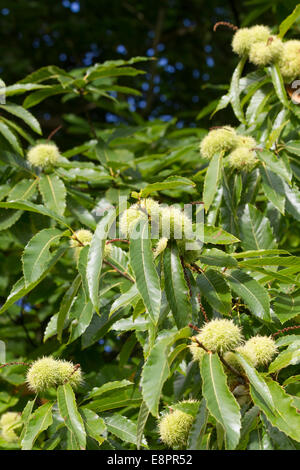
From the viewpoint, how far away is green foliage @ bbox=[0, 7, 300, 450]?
4.87 feet

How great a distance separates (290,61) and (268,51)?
0.10m

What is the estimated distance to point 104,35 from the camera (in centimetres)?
513

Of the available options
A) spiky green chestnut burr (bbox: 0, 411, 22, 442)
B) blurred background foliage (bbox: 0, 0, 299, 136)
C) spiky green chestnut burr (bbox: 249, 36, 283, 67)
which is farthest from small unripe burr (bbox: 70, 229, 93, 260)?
blurred background foliage (bbox: 0, 0, 299, 136)

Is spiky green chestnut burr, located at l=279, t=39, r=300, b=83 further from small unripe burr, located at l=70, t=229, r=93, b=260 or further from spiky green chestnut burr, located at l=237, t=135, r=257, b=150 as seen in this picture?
small unripe burr, located at l=70, t=229, r=93, b=260

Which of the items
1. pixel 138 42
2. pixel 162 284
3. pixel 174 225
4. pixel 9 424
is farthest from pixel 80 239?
pixel 138 42

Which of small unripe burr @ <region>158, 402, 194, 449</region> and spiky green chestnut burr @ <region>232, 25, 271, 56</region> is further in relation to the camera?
spiky green chestnut burr @ <region>232, 25, 271, 56</region>

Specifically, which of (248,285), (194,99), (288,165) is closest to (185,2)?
(194,99)

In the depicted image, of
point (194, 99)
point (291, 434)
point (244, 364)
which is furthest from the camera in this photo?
point (194, 99)

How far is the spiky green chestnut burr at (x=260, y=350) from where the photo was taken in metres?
1.57

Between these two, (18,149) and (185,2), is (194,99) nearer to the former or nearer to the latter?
(185,2)

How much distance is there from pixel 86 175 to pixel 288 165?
89 centimetres

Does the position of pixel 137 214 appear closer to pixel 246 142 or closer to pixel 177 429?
pixel 177 429

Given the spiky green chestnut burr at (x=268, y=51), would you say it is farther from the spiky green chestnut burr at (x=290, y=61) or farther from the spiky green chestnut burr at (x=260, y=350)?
the spiky green chestnut burr at (x=260, y=350)

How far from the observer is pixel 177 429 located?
159cm
